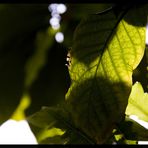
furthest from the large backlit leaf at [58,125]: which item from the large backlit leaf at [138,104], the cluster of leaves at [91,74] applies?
the large backlit leaf at [138,104]

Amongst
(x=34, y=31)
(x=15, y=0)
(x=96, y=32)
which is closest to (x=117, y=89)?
(x=96, y=32)

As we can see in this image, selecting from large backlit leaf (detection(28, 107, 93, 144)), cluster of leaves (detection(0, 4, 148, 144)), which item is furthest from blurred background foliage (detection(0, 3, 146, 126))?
large backlit leaf (detection(28, 107, 93, 144))

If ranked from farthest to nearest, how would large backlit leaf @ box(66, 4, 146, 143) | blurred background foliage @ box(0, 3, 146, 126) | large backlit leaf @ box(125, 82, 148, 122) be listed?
large backlit leaf @ box(125, 82, 148, 122)
large backlit leaf @ box(66, 4, 146, 143)
blurred background foliage @ box(0, 3, 146, 126)

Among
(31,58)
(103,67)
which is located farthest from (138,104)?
(31,58)

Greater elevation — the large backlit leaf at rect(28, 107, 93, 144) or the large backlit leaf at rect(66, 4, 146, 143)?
Answer: the large backlit leaf at rect(66, 4, 146, 143)

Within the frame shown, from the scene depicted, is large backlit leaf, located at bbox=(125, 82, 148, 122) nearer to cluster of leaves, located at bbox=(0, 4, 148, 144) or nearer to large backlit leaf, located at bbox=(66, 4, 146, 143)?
cluster of leaves, located at bbox=(0, 4, 148, 144)

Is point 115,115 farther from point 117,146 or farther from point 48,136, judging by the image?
point 48,136

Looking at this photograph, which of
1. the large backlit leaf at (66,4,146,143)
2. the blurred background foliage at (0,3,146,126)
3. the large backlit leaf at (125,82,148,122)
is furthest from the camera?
the large backlit leaf at (125,82,148,122)
